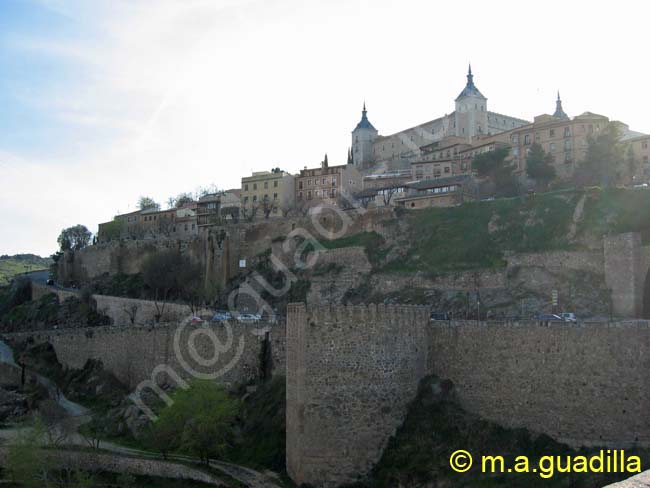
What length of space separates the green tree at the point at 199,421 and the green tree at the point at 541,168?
40850mm

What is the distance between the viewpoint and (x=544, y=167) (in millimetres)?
71625

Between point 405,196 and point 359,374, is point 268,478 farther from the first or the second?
point 405,196

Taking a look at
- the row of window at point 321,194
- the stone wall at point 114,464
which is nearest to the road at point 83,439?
the stone wall at point 114,464

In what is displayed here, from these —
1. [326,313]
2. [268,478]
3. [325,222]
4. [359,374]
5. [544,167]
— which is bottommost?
[268,478]

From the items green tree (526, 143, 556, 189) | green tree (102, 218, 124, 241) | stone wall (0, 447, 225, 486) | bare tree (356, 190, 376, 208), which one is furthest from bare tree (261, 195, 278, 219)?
stone wall (0, 447, 225, 486)

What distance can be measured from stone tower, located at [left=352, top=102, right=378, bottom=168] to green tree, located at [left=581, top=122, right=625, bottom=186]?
194 feet

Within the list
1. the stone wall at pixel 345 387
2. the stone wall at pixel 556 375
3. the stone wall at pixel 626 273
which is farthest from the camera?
the stone wall at pixel 626 273

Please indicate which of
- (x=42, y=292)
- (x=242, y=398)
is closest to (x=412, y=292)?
(x=242, y=398)

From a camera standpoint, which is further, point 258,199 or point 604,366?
point 258,199

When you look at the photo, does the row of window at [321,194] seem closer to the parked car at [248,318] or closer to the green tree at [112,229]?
the green tree at [112,229]

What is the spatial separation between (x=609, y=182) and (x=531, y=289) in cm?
2176

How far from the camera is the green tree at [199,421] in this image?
3734 cm

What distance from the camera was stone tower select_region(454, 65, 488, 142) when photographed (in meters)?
111

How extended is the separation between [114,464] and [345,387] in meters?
16.9
